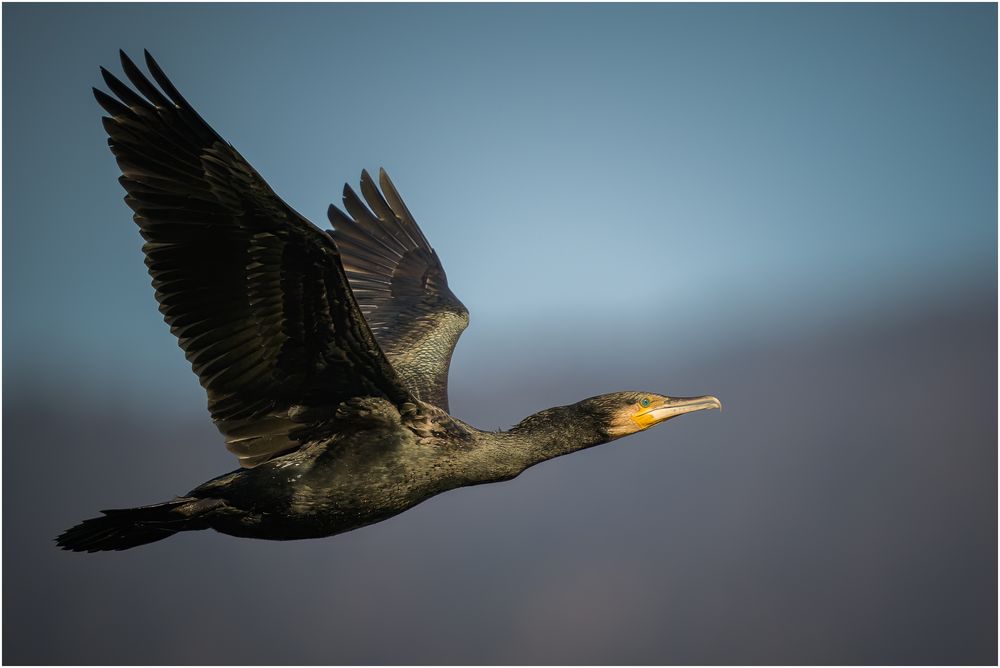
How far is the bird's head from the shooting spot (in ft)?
18.3

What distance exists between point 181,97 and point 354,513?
7.64 ft

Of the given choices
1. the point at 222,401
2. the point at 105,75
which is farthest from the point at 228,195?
the point at 222,401

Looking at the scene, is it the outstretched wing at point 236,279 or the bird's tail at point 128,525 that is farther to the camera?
the bird's tail at point 128,525

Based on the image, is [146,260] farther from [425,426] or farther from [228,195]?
[425,426]

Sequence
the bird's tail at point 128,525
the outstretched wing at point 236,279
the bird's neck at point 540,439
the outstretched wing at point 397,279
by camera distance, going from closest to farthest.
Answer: the outstretched wing at point 236,279, the bird's tail at point 128,525, the bird's neck at point 540,439, the outstretched wing at point 397,279

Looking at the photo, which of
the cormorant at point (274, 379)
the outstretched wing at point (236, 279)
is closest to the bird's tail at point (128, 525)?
the cormorant at point (274, 379)

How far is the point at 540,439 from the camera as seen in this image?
18.4ft

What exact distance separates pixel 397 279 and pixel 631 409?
349 centimetres

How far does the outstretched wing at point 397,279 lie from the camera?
751 centimetres

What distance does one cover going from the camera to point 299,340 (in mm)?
5156

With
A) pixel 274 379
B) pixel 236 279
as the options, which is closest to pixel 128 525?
pixel 274 379

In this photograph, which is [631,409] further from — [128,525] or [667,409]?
[128,525]

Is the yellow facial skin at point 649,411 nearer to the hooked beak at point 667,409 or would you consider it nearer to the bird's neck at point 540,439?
the hooked beak at point 667,409

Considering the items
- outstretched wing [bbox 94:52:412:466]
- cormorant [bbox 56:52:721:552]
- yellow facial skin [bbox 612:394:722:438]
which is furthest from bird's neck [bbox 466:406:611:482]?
outstretched wing [bbox 94:52:412:466]
